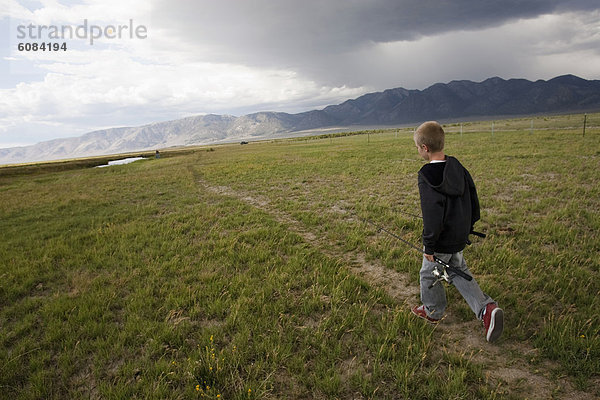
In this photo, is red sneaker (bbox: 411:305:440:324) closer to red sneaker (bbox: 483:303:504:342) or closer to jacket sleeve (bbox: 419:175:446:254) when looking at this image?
red sneaker (bbox: 483:303:504:342)

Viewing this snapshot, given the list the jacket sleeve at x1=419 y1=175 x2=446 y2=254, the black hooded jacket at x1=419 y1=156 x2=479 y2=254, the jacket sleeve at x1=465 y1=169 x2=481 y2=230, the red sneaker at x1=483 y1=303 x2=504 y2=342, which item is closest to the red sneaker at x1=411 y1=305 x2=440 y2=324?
the red sneaker at x1=483 y1=303 x2=504 y2=342

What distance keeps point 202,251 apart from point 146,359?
3.72m

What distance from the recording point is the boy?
3.61 meters

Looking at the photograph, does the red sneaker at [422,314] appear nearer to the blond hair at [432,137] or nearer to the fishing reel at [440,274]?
the fishing reel at [440,274]

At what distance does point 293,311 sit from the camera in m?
4.62

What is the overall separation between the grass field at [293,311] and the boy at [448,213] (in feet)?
1.88

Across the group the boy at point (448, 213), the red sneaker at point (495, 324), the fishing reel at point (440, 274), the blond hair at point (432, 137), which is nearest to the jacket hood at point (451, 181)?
the boy at point (448, 213)

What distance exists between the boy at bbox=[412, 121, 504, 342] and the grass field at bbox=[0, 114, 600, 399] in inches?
22.6

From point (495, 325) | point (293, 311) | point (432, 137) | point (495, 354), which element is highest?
point (432, 137)

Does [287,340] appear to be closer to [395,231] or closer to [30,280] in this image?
[395,231]

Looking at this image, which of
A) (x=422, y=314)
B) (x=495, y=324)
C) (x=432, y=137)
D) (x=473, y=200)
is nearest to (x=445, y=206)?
(x=473, y=200)

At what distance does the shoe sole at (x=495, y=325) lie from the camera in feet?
11.4

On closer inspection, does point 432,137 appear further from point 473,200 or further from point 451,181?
point 473,200

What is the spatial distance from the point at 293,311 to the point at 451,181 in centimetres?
335
